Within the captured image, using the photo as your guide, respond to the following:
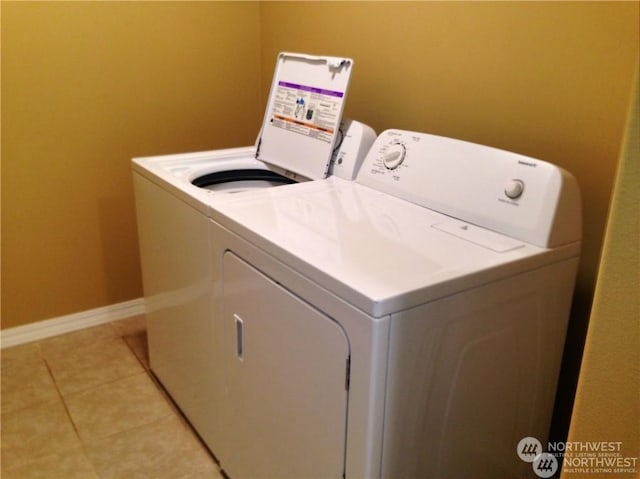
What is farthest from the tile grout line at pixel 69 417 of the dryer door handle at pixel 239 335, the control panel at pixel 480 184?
the control panel at pixel 480 184

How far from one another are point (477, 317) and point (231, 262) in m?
0.62

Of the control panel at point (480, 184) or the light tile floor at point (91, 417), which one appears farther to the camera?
the light tile floor at point (91, 417)

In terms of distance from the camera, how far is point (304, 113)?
192 cm

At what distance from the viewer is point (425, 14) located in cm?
184

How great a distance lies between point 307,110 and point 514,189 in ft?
2.66

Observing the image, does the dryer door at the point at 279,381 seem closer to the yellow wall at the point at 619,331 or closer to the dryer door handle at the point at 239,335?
the dryer door handle at the point at 239,335

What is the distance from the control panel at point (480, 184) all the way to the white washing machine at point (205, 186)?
0.53 feet

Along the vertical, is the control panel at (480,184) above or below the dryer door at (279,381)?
above

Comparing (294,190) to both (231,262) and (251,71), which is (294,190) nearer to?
(231,262)

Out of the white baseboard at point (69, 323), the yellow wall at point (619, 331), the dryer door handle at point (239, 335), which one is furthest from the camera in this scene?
the white baseboard at point (69, 323)

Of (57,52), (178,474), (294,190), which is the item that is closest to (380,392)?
(294,190)

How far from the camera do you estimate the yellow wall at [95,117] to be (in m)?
2.26

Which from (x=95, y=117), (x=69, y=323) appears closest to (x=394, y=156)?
(x=95, y=117)

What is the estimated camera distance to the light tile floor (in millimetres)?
1865
